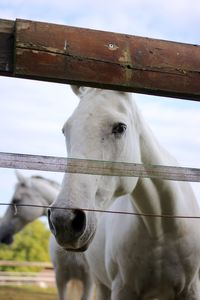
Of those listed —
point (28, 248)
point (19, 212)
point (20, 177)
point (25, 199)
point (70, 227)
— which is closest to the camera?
point (70, 227)

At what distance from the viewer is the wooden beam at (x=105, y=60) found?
179 centimetres

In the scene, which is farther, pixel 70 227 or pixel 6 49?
pixel 70 227

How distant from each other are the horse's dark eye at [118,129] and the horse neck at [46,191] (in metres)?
5.48

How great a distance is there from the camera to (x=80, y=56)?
72.2 inches

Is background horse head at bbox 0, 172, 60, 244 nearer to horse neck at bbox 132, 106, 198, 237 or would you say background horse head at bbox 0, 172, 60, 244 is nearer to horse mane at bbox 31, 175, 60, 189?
horse mane at bbox 31, 175, 60, 189

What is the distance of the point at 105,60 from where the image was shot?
6.09 ft

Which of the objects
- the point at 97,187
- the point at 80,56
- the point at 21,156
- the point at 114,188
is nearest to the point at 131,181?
the point at 114,188

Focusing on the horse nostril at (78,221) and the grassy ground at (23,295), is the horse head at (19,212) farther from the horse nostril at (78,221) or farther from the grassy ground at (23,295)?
the horse nostril at (78,221)

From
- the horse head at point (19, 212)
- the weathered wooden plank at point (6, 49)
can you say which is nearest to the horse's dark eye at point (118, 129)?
the weathered wooden plank at point (6, 49)

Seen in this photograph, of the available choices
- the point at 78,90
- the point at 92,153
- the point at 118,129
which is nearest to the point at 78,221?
the point at 92,153

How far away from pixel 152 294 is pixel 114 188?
0.98 metres

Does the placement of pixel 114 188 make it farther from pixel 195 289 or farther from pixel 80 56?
pixel 80 56

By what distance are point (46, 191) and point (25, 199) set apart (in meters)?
0.36

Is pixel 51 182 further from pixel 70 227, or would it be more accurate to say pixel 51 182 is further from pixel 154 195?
pixel 70 227
